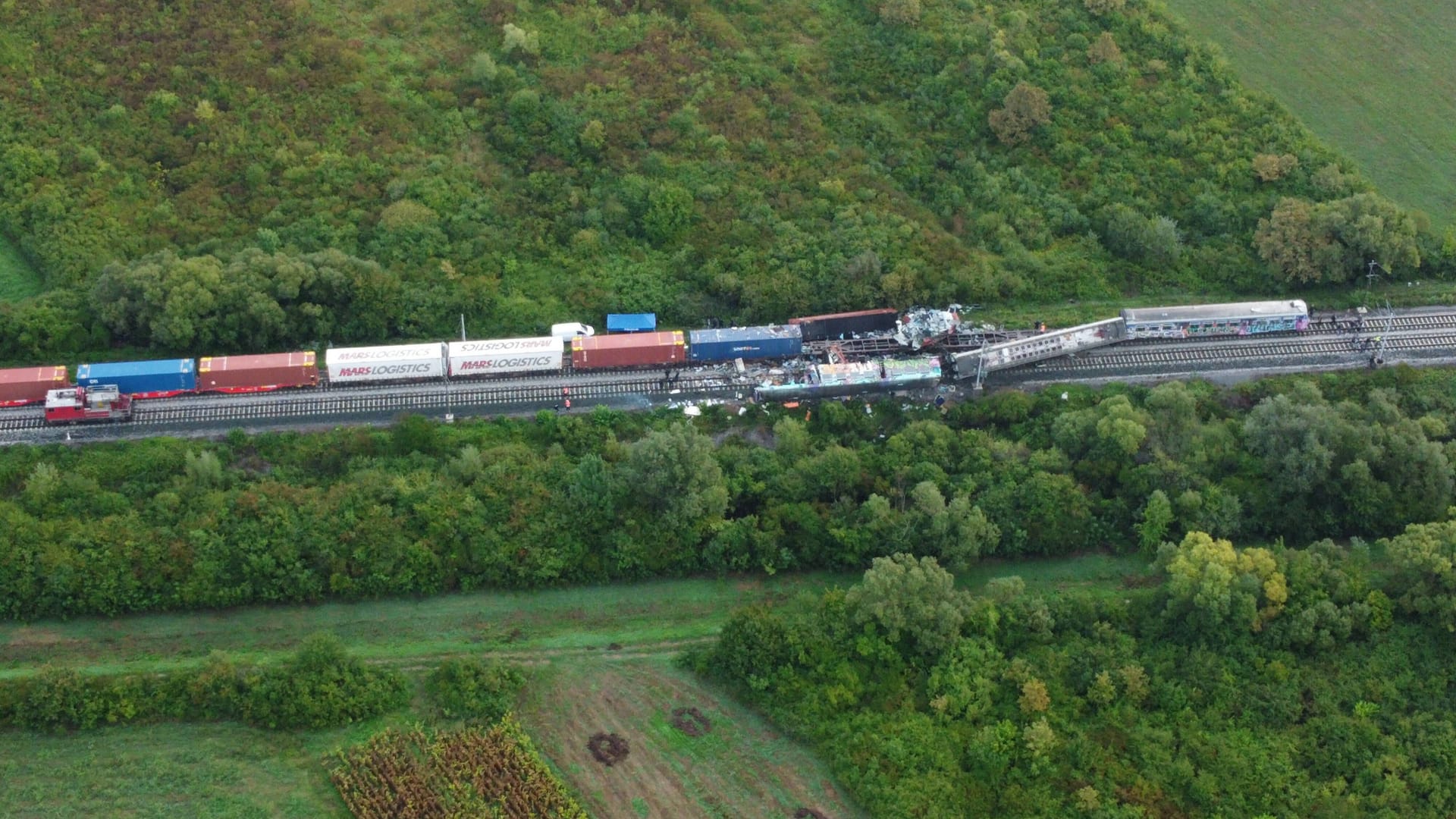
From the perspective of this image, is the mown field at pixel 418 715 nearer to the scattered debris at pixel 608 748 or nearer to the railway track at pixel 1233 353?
the scattered debris at pixel 608 748

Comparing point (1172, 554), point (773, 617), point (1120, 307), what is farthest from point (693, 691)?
point (1120, 307)

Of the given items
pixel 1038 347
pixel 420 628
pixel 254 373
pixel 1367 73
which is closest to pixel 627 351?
pixel 254 373

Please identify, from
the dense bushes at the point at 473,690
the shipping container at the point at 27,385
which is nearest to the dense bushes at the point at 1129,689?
the dense bushes at the point at 473,690

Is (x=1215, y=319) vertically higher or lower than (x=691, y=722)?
higher

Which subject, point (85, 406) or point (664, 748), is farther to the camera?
point (85, 406)

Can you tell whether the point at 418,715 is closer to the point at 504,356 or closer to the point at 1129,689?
the point at 504,356

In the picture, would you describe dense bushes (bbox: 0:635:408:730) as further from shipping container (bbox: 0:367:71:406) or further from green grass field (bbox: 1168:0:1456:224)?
green grass field (bbox: 1168:0:1456:224)
